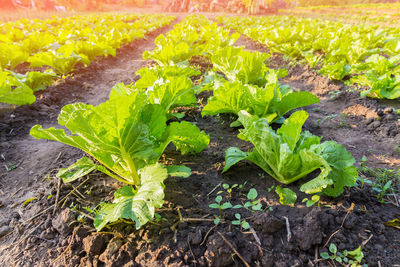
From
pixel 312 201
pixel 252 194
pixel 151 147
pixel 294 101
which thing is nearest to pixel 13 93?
pixel 151 147

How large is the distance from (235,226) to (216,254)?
26 cm

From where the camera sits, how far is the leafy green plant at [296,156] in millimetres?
1566

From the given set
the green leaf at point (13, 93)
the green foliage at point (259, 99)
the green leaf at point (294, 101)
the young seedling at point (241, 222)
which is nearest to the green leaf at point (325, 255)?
the young seedling at point (241, 222)

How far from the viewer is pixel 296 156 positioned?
5.56 ft

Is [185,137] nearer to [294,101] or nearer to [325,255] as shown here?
[325,255]

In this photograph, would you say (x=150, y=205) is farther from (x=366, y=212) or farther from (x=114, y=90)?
(x=366, y=212)

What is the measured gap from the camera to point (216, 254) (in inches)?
51.0

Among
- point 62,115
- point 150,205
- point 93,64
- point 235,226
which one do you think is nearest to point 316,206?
point 235,226

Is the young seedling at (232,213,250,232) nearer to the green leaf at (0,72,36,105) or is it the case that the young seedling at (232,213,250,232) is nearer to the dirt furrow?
the dirt furrow

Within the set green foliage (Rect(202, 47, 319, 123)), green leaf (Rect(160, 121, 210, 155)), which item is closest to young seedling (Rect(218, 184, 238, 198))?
green leaf (Rect(160, 121, 210, 155))

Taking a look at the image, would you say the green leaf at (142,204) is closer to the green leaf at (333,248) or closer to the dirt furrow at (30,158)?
the dirt furrow at (30,158)

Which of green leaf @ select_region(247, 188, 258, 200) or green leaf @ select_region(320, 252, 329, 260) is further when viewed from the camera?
green leaf @ select_region(247, 188, 258, 200)

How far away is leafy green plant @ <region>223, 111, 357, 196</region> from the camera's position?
1.57 m

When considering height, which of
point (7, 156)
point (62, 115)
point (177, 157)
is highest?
point (62, 115)
